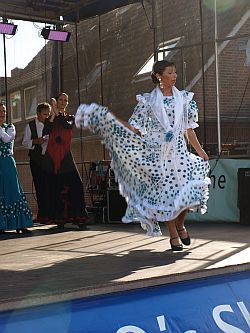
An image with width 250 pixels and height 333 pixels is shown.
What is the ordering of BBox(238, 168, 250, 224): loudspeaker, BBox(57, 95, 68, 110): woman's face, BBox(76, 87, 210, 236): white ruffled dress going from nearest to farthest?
BBox(76, 87, 210, 236): white ruffled dress
BBox(57, 95, 68, 110): woman's face
BBox(238, 168, 250, 224): loudspeaker

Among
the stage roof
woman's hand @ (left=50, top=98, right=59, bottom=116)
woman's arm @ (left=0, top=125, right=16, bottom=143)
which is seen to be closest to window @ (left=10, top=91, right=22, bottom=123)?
the stage roof

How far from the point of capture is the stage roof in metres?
8.43

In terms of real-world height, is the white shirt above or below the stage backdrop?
above

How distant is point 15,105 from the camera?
15656 mm

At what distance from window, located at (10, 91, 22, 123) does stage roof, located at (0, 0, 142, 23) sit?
640 cm

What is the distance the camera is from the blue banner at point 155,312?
230cm

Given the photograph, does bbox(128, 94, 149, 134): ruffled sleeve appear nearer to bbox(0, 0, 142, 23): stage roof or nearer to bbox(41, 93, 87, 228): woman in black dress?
bbox(41, 93, 87, 228): woman in black dress

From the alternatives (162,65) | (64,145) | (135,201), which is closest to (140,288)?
(135,201)

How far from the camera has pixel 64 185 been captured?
6.66 m

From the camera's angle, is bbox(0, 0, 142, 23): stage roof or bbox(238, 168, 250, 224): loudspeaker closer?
bbox(238, 168, 250, 224): loudspeaker

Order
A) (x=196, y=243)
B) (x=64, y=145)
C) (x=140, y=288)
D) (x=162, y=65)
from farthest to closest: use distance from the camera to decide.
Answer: (x=64, y=145), (x=196, y=243), (x=162, y=65), (x=140, y=288)

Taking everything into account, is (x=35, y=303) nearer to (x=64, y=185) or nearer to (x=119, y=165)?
(x=119, y=165)

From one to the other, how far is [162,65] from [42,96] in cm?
963

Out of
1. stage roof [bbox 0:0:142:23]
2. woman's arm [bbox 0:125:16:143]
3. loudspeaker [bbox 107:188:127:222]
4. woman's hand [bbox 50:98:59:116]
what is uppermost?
stage roof [bbox 0:0:142:23]
